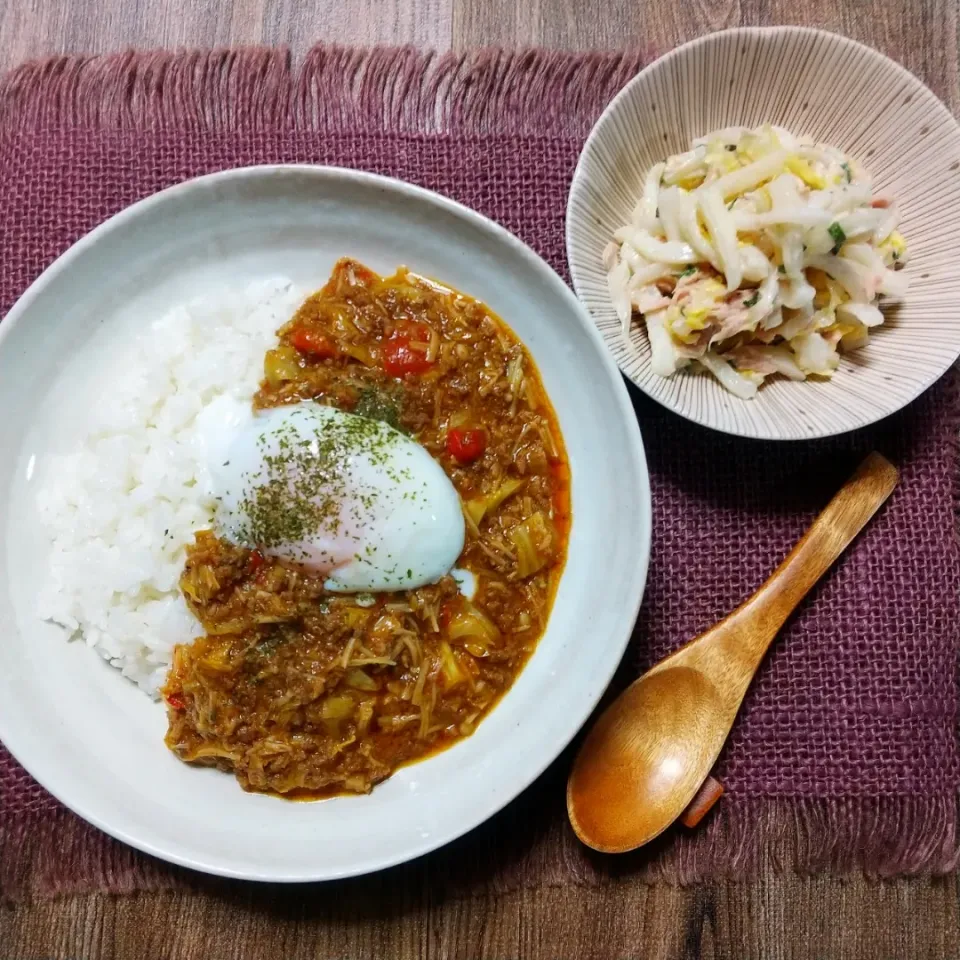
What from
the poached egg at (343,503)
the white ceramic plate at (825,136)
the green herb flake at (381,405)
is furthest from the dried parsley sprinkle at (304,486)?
the white ceramic plate at (825,136)

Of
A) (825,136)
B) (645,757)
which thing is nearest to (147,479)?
(645,757)

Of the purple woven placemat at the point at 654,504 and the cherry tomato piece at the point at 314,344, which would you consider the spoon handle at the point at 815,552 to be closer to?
the purple woven placemat at the point at 654,504

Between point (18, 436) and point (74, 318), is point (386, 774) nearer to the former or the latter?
point (18, 436)

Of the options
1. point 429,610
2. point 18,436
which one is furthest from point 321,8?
point 429,610

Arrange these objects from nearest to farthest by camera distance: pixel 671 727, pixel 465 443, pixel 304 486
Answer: pixel 304 486, pixel 465 443, pixel 671 727

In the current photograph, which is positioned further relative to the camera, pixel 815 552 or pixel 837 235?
pixel 815 552

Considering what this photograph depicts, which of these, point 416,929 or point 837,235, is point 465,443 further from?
point 416,929

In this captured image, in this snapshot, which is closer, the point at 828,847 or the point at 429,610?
the point at 429,610
